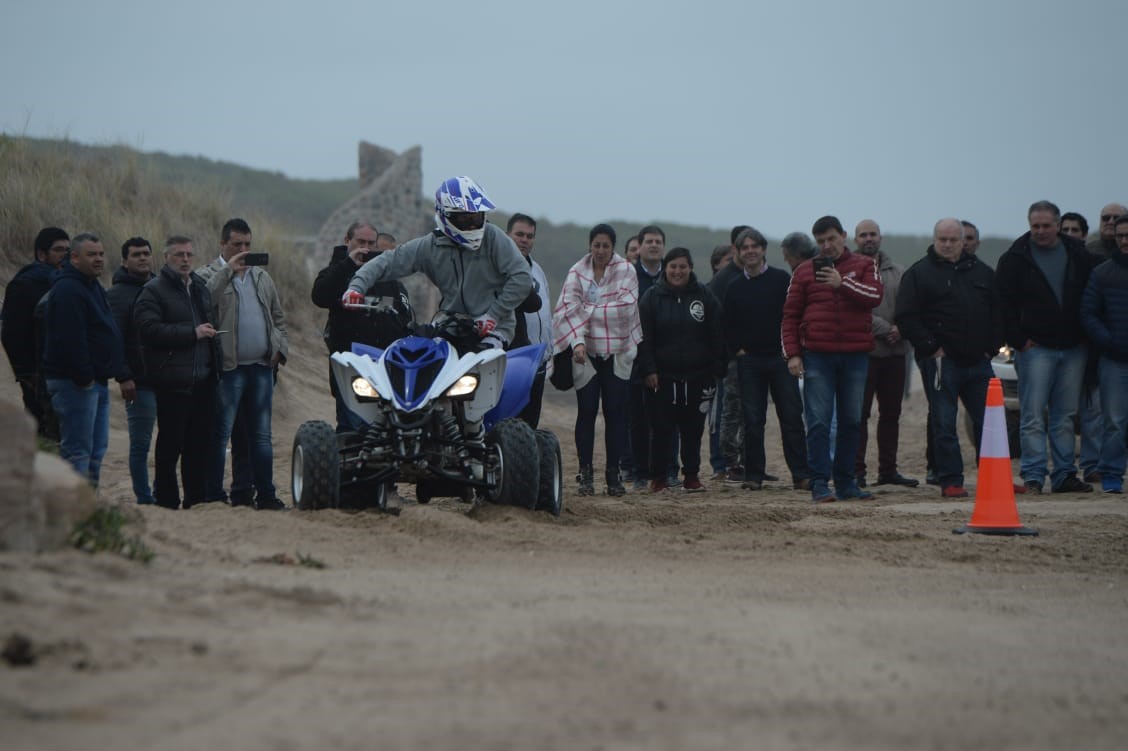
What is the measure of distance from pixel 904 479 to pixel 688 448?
6.73 feet

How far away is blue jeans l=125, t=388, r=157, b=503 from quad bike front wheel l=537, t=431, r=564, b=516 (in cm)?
299

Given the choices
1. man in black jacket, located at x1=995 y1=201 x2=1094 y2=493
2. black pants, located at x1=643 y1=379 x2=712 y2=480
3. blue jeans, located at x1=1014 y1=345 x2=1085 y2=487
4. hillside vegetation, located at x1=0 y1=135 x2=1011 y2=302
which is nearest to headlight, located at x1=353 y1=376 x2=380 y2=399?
black pants, located at x1=643 y1=379 x2=712 y2=480

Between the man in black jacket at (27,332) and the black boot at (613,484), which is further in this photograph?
the black boot at (613,484)

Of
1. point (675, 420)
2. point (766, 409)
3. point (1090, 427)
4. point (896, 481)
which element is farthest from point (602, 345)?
point (1090, 427)

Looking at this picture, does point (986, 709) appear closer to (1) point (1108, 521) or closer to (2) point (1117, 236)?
(1) point (1108, 521)

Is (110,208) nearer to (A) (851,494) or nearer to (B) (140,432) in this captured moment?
(B) (140,432)

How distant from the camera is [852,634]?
580cm

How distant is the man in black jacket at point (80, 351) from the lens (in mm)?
9430

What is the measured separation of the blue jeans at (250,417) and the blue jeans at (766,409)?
4475 mm

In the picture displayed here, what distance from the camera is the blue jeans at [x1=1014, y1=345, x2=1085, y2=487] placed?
40.7 ft

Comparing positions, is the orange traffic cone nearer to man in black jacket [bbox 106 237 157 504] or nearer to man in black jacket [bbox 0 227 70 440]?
man in black jacket [bbox 106 237 157 504]

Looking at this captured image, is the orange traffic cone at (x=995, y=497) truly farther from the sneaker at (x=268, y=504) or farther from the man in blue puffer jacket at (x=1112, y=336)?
the sneaker at (x=268, y=504)

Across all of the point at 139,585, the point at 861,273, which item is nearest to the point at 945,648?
the point at 139,585

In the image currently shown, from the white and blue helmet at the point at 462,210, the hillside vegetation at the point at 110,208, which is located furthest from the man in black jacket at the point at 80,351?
the hillside vegetation at the point at 110,208
